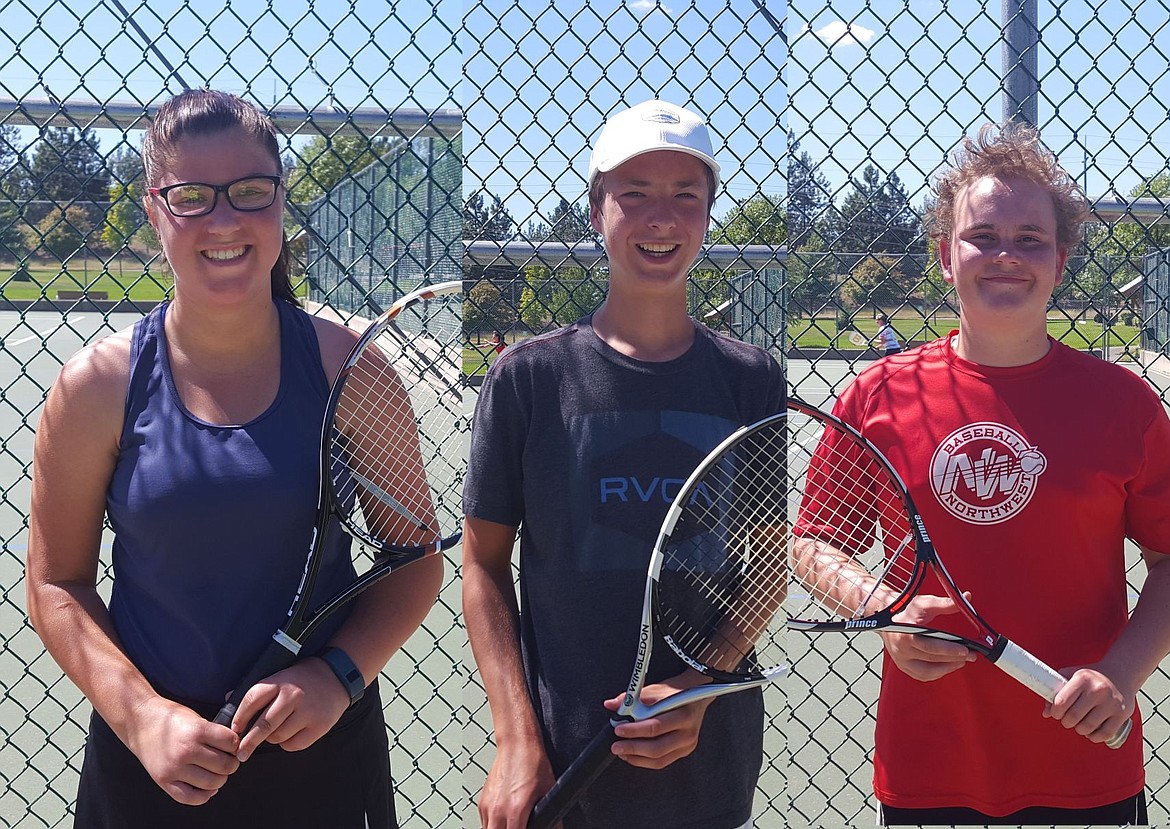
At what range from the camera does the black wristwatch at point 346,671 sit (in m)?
1.81

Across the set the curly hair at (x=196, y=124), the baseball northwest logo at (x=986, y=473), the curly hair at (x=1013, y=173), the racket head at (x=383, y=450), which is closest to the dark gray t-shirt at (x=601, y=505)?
the racket head at (x=383, y=450)

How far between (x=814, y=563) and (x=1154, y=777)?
6.89 ft

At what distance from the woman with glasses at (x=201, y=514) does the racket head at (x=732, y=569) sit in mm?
536

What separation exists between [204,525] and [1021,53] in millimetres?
2039

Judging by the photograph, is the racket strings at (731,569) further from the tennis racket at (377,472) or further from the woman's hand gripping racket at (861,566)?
the tennis racket at (377,472)

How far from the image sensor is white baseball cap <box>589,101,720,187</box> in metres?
1.77

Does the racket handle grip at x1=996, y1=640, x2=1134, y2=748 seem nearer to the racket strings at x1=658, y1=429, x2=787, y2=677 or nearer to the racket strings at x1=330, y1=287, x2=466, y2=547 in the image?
the racket strings at x1=658, y1=429, x2=787, y2=677

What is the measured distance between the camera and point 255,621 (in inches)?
71.6

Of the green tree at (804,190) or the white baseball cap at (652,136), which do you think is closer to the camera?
the white baseball cap at (652,136)

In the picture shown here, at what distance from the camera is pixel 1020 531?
1.99 metres

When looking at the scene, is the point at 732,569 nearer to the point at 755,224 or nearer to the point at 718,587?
the point at 718,587

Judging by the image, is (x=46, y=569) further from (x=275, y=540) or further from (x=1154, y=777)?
(x=1154, y=777)

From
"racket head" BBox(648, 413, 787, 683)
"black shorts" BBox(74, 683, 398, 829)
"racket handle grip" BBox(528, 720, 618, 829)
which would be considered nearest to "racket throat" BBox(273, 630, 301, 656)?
"black shorts" BBox(74, 683, 398, 829)

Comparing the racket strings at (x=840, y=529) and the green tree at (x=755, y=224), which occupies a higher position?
the green tree at (x=755, y=224)
